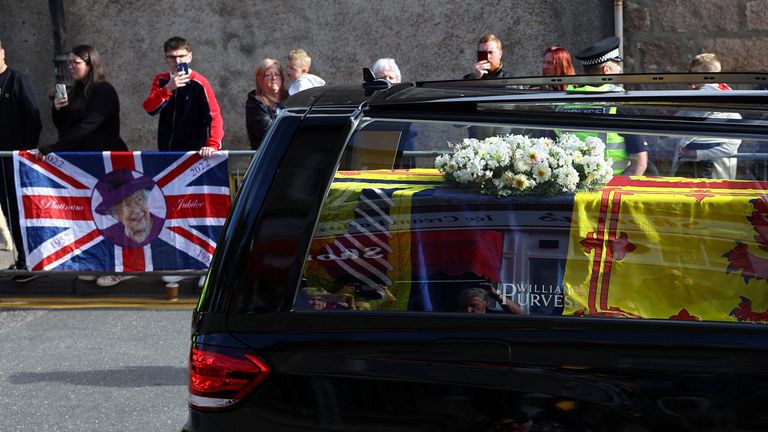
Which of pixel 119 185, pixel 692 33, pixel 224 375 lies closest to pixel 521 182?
pixel 224 375

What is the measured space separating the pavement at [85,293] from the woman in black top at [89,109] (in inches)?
45.6

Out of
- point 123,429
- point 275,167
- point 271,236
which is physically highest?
point 275,167

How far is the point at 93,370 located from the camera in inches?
252

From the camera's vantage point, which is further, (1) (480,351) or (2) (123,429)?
(2) (123,429)

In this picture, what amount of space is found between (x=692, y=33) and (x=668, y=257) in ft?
27.6

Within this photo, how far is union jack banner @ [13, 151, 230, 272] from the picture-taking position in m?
7.93

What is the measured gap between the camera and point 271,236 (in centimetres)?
294

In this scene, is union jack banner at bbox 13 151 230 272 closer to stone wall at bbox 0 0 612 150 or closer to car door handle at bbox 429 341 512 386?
stone wall at bbox 0 0 612 150

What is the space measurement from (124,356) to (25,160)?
2255 millimetres

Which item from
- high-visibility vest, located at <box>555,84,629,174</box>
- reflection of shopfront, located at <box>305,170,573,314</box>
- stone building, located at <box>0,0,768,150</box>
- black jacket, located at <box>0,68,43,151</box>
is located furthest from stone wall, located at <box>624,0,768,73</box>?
reflection of shopfront, located at <box>305,170,573,314</box>

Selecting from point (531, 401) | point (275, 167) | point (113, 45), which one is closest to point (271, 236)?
point (275, 167)

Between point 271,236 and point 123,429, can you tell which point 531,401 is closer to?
point 271,236

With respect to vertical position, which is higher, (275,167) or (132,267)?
(275,167)

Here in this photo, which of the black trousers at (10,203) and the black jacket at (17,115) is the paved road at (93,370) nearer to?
the black trousers at (10,203)
